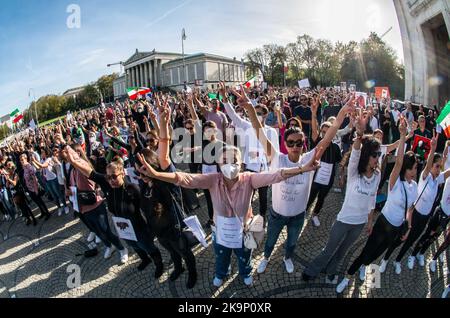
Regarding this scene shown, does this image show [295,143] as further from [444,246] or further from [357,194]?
[444,246]

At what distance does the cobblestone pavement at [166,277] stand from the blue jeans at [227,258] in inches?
9.0

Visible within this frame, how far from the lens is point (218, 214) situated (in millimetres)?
3154

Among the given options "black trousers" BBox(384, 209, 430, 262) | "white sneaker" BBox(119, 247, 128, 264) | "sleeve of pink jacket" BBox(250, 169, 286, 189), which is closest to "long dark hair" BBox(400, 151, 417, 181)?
"black trousers" BBox(384, 209, 430, 262)

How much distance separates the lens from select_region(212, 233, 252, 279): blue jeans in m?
3.42

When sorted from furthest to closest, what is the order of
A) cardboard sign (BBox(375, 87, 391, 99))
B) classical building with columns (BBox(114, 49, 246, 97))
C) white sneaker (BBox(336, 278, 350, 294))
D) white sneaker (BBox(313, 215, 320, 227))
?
1. classical building with columns (BBox(114, 49, 246, 97))
2. cardboard sign (BBox(375, 87, 391, 99))
3. white sneaker (BBox(313, 215, 320, 227))
4. white sneaker (BBox(336, 278, 350, 294))

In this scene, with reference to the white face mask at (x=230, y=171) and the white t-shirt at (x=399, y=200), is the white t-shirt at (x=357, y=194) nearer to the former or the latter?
the white t-shirt at (x=399, y=200)

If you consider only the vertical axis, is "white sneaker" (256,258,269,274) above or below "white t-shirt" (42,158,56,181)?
below

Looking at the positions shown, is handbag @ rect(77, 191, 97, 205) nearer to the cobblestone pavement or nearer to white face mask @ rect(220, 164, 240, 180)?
the cobblestone pavement

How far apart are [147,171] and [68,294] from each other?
2885 mm

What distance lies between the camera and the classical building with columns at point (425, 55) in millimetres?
22750

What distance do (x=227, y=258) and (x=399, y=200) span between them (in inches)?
90.4

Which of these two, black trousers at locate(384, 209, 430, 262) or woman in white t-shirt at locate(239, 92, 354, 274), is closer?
woman in white t-shirt at locate(239, 92, 354, 274)

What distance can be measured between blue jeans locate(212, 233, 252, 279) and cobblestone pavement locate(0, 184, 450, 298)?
9.0 inches
